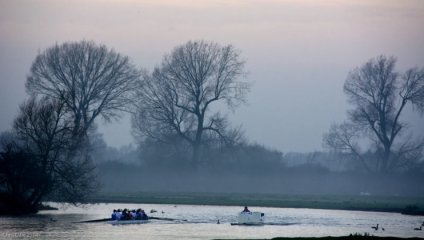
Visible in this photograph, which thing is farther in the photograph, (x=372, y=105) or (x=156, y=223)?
(x=372, y=105)

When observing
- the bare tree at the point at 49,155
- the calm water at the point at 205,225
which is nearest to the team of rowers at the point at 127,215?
the calm water at the point at 205,225

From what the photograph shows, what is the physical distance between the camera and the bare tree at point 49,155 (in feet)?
168

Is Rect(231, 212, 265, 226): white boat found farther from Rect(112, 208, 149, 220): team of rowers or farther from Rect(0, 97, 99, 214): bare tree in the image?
Rect(0, 97, 99, 214): bare tree

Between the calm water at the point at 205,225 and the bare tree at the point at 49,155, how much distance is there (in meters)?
1.91

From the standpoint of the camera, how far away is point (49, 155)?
174ft

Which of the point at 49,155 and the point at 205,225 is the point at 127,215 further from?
the point at 49,155

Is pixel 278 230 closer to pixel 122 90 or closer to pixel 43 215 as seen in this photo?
pixel 43 215

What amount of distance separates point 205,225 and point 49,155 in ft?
54.2

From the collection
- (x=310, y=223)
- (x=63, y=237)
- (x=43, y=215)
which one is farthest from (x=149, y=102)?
(x=63, y=237)

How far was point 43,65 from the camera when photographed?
86.2m

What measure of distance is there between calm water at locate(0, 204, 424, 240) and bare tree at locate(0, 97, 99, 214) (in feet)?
6.28

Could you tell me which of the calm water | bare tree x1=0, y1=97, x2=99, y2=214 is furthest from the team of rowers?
bare tree x1=0, y1=97, x2=99, y2=214

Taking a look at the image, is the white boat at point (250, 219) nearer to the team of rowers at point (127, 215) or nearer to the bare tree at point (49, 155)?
the team of rowers at point (127, 215)

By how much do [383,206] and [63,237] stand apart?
129ft
